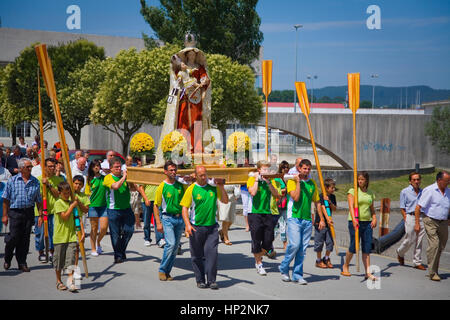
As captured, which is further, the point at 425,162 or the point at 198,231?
the point at 425,162

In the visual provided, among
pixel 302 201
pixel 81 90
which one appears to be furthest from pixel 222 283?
pixel 81 90

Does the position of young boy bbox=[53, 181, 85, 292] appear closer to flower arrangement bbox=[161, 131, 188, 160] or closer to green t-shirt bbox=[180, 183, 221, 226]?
green t-shirt bbox=[180, 183, 221, 226]

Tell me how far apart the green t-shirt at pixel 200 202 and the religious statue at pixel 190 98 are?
3000mm

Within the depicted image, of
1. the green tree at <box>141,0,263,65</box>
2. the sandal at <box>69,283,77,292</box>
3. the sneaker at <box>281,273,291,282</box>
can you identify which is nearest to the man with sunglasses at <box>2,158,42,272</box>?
the sandal at <box>69,283,77,292</box>

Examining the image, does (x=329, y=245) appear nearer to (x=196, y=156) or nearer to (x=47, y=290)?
(x=196, y=156)

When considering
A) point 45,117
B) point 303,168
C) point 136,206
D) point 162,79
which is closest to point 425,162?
point 162,79

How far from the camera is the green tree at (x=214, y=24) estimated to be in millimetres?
38062

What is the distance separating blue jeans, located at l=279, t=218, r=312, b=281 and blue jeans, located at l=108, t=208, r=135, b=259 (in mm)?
2919

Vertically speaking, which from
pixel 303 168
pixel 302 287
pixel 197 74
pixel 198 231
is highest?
pixel 197 74

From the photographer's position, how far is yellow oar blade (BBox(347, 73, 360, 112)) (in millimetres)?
10070

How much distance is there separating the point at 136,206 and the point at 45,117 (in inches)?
944

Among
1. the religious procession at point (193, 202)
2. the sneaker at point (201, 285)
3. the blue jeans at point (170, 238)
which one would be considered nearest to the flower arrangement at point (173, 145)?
the religious procession at point (193, 202)

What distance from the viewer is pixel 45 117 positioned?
3672 centimetres

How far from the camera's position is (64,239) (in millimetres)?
8297
